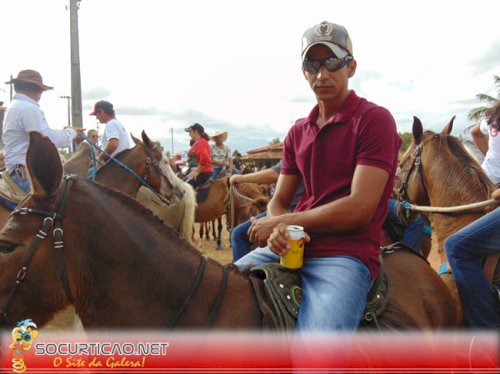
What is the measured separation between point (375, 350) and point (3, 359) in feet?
5.86

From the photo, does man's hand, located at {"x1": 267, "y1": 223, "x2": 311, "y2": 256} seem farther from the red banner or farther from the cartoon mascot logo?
the cartoon mascot logo

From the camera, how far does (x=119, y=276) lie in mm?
1818

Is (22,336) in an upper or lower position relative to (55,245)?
lower

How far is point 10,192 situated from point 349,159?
14.8ft

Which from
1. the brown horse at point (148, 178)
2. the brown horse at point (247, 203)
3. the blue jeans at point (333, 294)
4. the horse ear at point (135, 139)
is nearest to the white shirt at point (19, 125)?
the brown horse at point (148, 178)

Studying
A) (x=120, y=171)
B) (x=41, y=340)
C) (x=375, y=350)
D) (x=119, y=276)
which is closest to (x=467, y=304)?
(x=375, y=350)

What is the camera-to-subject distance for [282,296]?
1.96 m

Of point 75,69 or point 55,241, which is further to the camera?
point 75,69

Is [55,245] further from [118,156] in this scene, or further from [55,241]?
[118,156]

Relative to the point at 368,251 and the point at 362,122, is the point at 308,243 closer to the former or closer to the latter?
the point at 368,251

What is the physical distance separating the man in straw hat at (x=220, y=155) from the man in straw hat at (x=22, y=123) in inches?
255

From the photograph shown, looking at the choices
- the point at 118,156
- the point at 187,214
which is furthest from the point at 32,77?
the point at 187,214

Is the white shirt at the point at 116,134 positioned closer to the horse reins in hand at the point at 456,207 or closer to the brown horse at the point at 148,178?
the brown horse at the point at 148,178

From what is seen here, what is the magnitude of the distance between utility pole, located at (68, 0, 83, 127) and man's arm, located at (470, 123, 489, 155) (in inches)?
328
